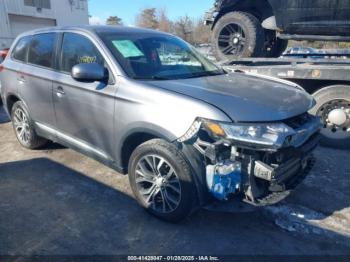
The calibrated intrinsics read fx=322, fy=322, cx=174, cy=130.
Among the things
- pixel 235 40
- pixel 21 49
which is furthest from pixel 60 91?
pixel 235 40

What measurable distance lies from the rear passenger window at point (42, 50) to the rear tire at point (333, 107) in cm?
391

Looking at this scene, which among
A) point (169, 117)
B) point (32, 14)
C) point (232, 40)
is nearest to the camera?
point (169, 117)

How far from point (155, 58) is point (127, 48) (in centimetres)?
32

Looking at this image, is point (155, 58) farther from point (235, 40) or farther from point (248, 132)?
point (235, 40)

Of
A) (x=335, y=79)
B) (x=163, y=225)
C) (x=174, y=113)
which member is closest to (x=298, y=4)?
(x=335, y=79)

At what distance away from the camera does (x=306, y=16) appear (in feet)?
18.4

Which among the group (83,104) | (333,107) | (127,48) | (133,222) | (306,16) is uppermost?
(306,16)

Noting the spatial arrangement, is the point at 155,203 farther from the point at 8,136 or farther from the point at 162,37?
the point at 8,136

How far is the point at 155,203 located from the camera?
10.2 ft

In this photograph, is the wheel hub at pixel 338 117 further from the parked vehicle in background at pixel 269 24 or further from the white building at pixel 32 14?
the white building at pixel 32 14

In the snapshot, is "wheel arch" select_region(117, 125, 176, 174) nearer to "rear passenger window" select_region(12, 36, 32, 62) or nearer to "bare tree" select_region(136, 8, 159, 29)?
"rear passenger window" select_region(12, 36, 32, 62)

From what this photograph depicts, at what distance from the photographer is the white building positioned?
2112 cm

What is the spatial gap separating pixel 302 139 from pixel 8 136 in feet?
16.3

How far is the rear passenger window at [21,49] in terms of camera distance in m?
4.55
